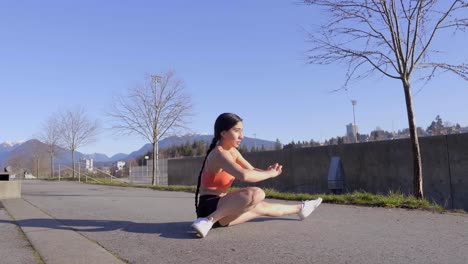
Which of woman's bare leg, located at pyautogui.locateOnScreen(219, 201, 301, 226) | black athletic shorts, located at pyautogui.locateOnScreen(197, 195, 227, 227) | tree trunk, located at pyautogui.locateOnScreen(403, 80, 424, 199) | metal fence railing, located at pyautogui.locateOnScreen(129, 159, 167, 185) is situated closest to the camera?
black athletic shorts, located at pyautogui.locateOnScreen(197, 195, 227, 227)

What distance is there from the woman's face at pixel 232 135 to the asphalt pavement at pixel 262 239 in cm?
102

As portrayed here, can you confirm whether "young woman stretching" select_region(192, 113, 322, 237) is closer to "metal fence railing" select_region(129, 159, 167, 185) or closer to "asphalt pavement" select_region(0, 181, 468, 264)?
"asphalt pavement" select_region(0, 181, 468, 264)

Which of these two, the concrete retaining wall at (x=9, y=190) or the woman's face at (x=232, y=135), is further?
the concrete retaining wall at (x=9, y=190)

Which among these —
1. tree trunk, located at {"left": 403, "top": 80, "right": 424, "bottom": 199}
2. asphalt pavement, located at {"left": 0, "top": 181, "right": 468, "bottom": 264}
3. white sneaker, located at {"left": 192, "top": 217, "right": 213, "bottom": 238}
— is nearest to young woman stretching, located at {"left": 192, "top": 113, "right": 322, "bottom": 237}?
white sneaker, located at {"left": 192, "top": 217, "right": 213, "bottom": 238}

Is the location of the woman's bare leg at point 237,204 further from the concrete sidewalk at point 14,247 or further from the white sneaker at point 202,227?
the concrete sidewalk at point 14,247

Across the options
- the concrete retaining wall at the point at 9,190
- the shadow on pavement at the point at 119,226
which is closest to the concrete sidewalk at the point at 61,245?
the shadow on pavement at the point at 119,226

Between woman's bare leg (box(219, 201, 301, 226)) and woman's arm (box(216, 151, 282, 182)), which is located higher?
woman's arm (box(216, 151, 282, 182))

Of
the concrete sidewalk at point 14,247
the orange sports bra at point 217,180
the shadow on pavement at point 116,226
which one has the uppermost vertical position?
the orange sports bra at point 217,180

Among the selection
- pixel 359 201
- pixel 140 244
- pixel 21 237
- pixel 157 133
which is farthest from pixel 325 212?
pixel 157 133

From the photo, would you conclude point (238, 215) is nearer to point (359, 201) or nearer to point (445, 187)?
point (359, 201)

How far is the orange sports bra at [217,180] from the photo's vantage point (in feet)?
16.5

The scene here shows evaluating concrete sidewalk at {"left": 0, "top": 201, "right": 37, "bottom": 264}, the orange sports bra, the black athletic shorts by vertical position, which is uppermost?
the orange sports bra

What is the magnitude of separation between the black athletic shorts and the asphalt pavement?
0.28 metres

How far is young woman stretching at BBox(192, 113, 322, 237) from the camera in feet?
15.4
